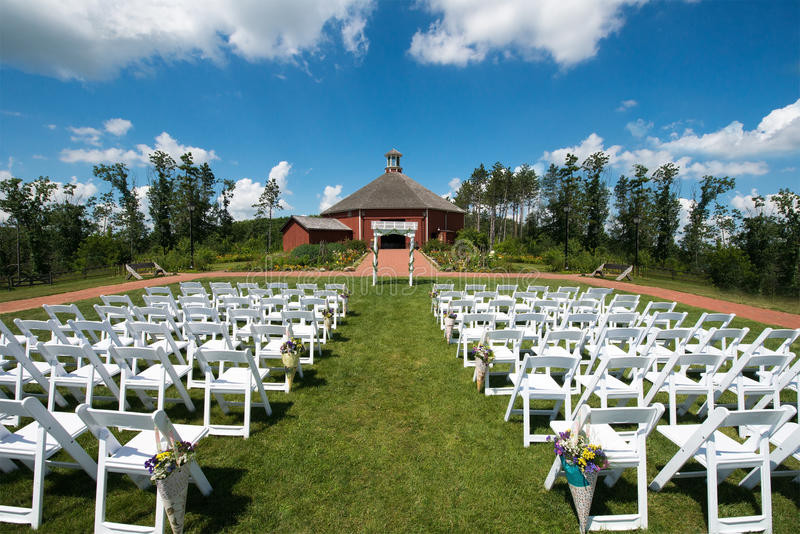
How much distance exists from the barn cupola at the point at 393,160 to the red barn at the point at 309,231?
1345cm

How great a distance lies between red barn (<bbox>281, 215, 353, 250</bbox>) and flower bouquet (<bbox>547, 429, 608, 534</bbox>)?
32652 millimetres

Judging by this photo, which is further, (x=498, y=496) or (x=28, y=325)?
(x=28, y=325)

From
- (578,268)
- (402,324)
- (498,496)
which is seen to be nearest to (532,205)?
(578,268)

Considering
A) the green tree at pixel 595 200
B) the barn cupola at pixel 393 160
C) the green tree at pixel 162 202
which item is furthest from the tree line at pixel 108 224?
the green tree at pixel 595 200

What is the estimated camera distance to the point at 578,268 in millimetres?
23328

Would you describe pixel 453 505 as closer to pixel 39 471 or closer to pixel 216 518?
pixel 216 518

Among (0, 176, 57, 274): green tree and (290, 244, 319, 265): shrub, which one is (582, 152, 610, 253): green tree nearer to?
(290, 244, 319, 265): shrub

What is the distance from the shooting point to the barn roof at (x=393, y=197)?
127 ft

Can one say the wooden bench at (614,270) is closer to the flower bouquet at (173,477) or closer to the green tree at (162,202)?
the flower bouquet at (173,477)

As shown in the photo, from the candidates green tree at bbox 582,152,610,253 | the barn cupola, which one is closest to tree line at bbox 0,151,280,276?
the barn cupola

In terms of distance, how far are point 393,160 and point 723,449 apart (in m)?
47.4

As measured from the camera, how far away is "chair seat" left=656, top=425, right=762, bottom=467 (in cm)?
277

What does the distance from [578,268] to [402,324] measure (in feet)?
61.4

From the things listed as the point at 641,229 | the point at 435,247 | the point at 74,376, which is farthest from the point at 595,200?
the point at 74,376
